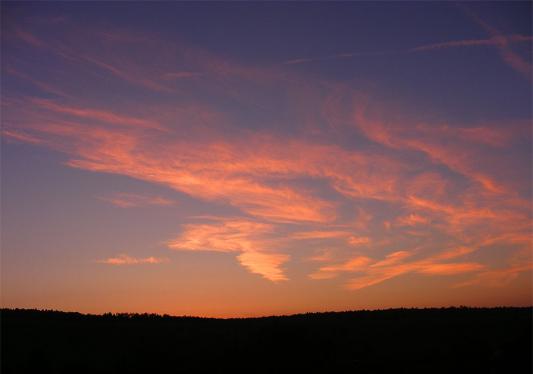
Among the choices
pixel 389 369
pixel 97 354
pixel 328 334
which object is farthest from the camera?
pixel 328 334

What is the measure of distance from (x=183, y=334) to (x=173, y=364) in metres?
7.78

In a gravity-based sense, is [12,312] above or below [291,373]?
above

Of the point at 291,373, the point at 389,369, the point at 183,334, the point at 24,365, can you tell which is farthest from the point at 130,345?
the point at 389,369

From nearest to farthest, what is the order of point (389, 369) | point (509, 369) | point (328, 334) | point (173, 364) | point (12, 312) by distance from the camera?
point (509, 369) < point (389, 369) < point (173, 364) < point (328, 334) < point (12, 312)

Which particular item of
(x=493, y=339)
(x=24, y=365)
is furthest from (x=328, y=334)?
(x=24, y=365)

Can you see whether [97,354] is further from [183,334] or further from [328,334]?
[328,334]

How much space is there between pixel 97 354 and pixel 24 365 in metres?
4.23

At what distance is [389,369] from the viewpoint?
23.3 meters

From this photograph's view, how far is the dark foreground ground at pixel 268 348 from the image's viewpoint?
76.6ft

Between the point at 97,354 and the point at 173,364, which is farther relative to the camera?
the point at 97,354

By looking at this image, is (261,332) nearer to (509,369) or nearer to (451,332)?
(451,332)

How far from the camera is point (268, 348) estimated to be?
27.1 metres

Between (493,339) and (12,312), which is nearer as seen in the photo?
(493,339)

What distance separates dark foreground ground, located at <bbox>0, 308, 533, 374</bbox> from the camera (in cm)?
2334
